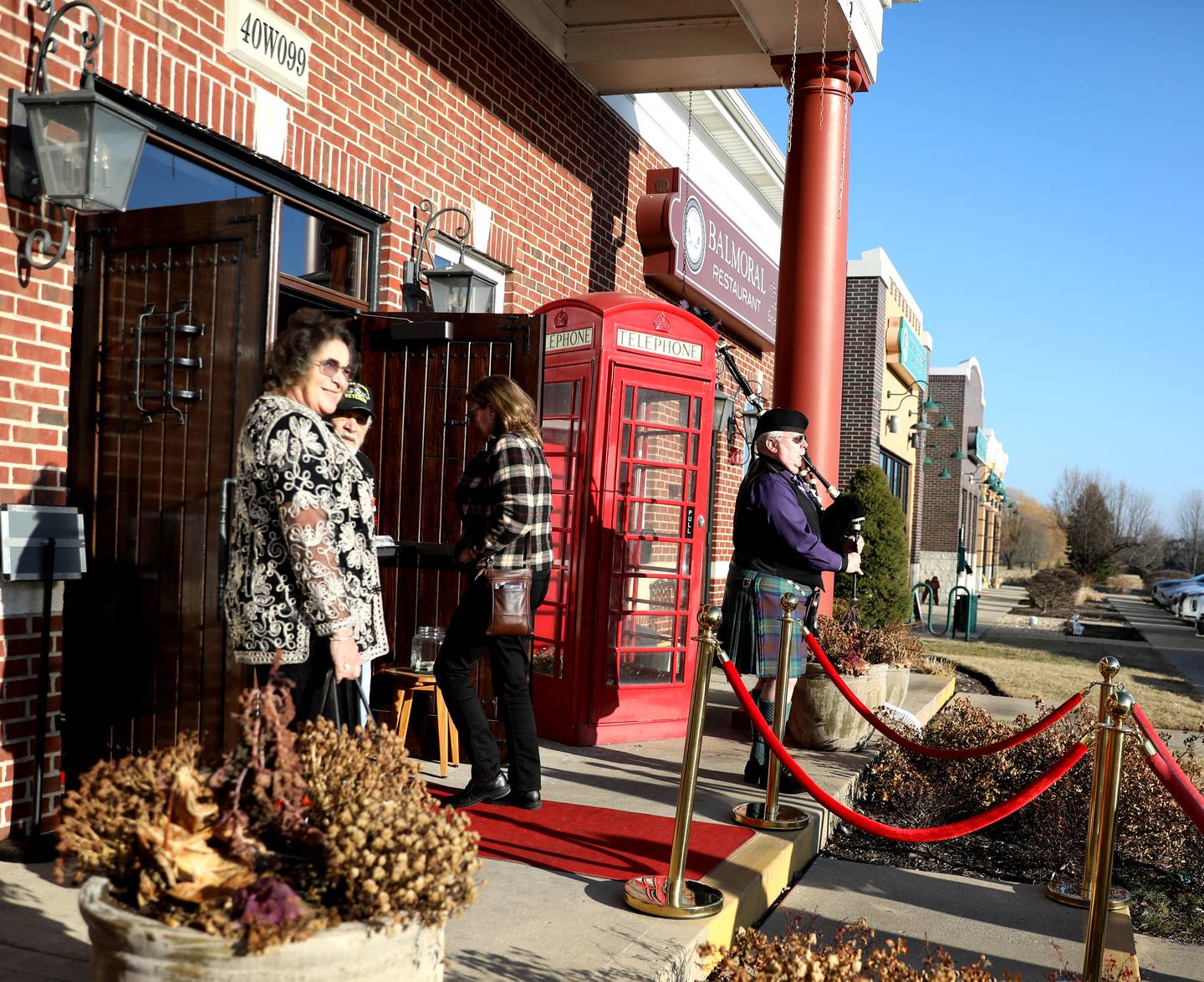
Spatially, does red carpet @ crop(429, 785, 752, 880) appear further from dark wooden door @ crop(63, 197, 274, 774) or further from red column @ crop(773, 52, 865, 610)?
red column @ crop(773, 52, 865, 610)

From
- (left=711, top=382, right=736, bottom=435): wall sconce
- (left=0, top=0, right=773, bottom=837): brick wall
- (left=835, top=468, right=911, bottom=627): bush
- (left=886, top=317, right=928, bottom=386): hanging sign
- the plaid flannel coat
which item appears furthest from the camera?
(left=886, top=317, right=928, bottom=386): hanging sign

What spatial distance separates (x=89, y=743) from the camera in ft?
15.0

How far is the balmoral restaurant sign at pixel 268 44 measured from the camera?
17.6ft

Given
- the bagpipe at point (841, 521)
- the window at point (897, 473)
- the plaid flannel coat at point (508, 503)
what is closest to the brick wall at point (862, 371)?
the window at point (897, 473)

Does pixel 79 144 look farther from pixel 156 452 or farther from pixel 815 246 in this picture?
pixel 815 246

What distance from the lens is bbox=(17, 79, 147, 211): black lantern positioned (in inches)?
164

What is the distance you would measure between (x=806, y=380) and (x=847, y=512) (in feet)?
8.87

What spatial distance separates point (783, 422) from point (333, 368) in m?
3.17

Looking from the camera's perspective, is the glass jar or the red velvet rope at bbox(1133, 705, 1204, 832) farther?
the glass jar

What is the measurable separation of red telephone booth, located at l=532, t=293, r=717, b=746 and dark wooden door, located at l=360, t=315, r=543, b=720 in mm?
839

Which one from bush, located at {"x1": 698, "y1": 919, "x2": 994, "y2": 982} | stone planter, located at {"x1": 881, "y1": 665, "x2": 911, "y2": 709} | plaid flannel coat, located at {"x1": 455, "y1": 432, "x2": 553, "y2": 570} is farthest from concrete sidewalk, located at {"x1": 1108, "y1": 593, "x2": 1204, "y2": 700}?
bush, located at {"x1": 698, "y1": 919, "x2": 994, "y2": 982}

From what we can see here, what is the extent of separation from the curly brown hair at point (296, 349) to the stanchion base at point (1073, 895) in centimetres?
392

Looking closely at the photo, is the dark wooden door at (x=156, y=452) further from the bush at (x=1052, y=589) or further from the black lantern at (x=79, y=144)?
the bush at (x=1052, y=589)

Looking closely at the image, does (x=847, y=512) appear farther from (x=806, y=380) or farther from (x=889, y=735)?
(x=806, y=380)
